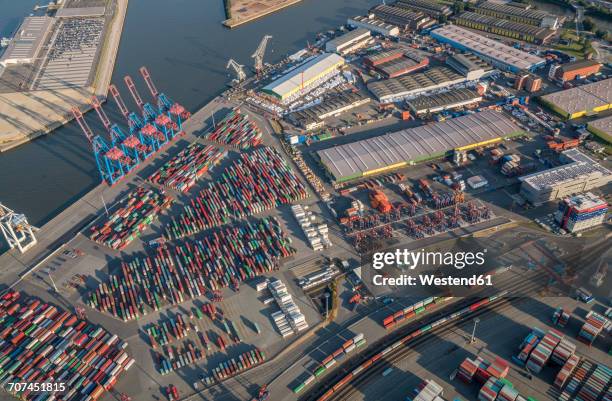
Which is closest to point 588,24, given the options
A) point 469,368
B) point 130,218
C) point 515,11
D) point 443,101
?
point 515,11

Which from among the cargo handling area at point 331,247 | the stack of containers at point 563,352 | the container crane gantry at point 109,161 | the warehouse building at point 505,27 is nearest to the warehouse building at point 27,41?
the cargo handling area at point 331,247

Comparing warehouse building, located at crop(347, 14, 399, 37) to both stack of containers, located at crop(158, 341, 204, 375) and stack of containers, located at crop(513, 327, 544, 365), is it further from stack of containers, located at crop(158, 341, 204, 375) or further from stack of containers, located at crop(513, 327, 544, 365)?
stack of containers, located at crop(158, 341, 204, 375)

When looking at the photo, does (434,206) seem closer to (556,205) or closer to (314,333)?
(556,205)

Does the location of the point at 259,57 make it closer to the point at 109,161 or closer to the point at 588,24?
the point at 109,161

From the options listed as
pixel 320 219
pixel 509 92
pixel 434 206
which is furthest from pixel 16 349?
pixel 509 92

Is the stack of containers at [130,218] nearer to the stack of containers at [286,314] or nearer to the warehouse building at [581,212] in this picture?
the stack of containers at [286,314]
